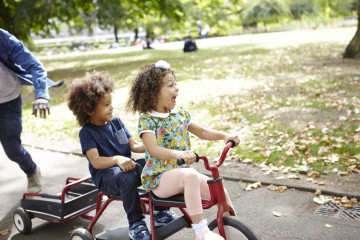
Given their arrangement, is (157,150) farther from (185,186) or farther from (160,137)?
(185,186)

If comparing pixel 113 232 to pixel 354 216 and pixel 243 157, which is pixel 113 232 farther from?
pixel 243 157

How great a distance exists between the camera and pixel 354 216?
3.54 m

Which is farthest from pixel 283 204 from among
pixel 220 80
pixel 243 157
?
pixel 220 80

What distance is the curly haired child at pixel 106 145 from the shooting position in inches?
112

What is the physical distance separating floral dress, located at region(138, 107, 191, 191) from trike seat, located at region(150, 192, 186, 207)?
82mm

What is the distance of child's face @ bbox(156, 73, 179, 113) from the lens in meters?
2.79

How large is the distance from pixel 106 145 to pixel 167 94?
73 cm

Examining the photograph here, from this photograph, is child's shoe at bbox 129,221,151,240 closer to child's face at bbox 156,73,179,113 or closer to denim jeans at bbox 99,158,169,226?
denim jeans at bbox 99,158,169,226

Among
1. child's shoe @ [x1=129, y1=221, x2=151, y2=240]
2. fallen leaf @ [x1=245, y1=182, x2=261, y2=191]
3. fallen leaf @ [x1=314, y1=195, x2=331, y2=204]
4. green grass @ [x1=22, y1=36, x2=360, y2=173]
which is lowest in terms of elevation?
fallen leaf @ [x1=245, y1=182, x2=261, y2=191]

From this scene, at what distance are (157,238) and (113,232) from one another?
51 centimetres

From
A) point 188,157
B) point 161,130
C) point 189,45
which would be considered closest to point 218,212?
point 188,157

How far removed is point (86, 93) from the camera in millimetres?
3098

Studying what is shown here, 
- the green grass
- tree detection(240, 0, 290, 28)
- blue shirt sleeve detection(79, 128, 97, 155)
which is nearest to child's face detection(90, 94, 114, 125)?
blue shirt sleeve detection(79, 128, 97, 155)

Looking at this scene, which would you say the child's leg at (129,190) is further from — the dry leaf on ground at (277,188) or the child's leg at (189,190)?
the dry leaf on ground at (277,188)
